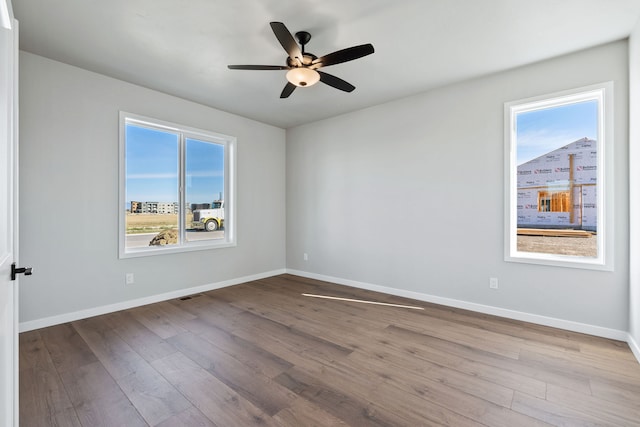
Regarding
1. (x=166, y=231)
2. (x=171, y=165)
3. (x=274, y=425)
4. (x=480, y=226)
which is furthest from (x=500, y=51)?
(x=166, y=231)

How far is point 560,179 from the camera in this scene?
3.08 m

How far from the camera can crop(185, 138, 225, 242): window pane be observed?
4.26 metres

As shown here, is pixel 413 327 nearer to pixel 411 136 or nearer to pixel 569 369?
pixel 569 369

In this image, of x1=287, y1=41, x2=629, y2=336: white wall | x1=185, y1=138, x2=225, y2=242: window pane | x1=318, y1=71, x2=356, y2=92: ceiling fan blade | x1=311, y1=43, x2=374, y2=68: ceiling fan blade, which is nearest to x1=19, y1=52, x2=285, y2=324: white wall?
x1=185, y1=138, x2=225, y2=242: window pane

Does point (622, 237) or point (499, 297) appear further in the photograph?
point (499, 297)

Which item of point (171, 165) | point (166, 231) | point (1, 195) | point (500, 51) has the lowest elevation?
point (166, 231)

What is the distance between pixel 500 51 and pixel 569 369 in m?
2.81

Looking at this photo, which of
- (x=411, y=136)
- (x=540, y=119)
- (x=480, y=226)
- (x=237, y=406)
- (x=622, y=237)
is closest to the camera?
(x=237, y=406)

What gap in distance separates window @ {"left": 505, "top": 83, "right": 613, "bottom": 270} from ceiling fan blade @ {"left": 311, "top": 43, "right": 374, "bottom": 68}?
6.48ft

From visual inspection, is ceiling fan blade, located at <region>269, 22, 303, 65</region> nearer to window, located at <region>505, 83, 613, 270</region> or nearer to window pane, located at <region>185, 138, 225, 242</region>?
window, located at <region>505, 83, 613, 270</region>

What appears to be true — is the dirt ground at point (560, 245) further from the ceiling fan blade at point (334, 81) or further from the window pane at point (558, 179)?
the ceiling fan blade at point (334, 81)

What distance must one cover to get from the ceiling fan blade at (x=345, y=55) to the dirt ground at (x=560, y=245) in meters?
2.62

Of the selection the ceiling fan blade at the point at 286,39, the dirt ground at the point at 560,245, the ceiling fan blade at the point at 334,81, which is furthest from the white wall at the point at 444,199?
the ceiling fan blade at the point at 286,39

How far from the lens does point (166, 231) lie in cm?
400
